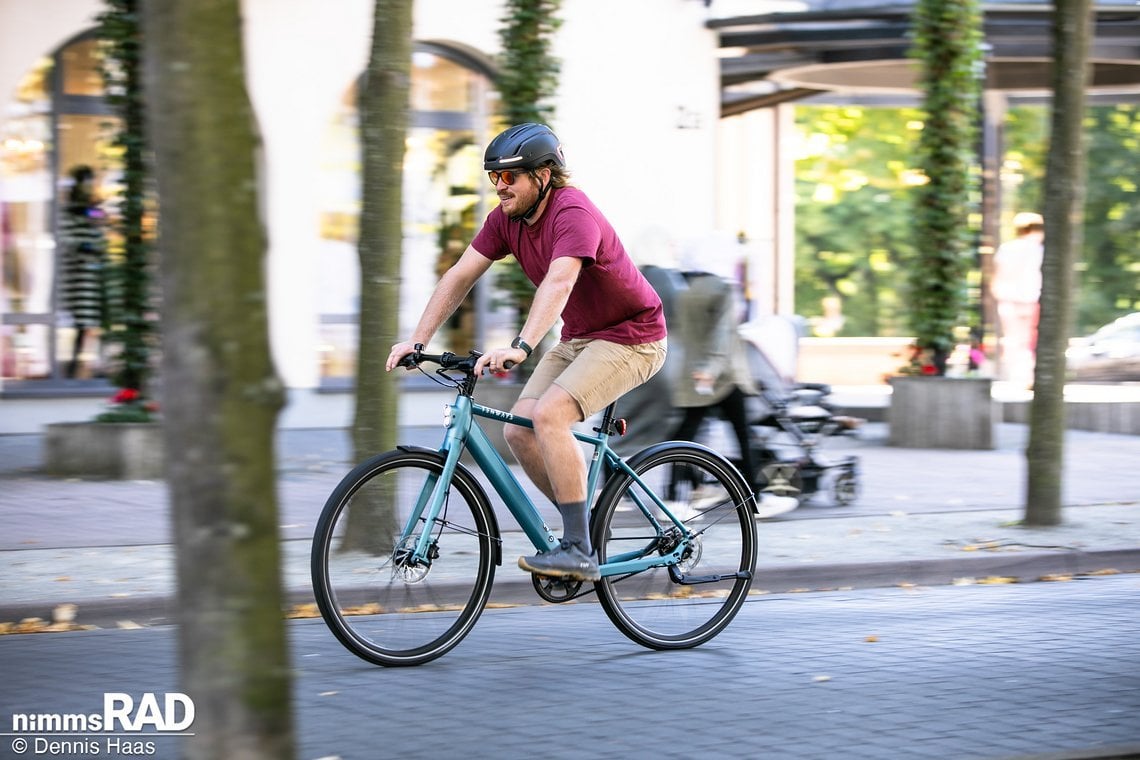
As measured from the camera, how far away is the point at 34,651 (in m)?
6.17

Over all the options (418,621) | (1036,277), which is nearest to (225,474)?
(418,621)

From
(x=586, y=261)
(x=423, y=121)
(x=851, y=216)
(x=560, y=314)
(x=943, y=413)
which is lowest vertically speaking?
(x=943, y=413)

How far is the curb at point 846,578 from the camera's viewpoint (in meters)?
6.93

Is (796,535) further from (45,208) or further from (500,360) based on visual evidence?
(45,208)

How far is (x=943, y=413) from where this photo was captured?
14.8m

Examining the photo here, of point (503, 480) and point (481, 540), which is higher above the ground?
point (503, 480)

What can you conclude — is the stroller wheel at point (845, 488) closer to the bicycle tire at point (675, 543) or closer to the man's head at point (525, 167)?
the bicycle tire at point (675, 543)

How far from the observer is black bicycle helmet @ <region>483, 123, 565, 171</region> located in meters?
5.70

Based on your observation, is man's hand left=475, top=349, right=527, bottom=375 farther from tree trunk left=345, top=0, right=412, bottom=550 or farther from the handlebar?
tree trunk left=345, top=0, right=412, bottom=550

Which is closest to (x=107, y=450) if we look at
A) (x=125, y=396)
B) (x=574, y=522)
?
(x=125, y=396)

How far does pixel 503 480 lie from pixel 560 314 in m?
0.66

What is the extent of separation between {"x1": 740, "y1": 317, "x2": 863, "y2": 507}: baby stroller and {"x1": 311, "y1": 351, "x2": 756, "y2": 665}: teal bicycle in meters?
3.57

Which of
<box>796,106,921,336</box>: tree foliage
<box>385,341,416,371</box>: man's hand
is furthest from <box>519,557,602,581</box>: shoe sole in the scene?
<box>796,106,921,336</box>: tree foliage

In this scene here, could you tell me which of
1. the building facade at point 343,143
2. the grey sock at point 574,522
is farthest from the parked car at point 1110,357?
the grey sock at point 574,522
